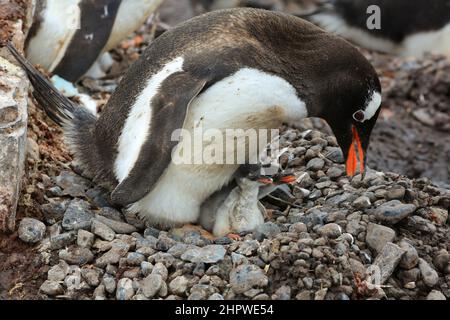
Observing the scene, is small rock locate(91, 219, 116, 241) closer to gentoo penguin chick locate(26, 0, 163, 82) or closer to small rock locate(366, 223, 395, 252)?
small rock locate(366, 223, 395, 252)

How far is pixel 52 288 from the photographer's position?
10.6 ft

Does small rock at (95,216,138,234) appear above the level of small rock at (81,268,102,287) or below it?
below

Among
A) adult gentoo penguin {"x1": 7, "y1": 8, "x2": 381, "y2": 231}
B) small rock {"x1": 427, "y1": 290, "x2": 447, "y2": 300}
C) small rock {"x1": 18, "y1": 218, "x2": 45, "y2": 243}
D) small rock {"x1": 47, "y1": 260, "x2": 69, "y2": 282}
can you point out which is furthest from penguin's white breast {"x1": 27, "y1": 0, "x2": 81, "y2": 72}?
small rock {"x1": 427, "y1": 290, "x2": 447, "y2": 300}

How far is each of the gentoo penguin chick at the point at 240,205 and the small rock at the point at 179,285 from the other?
1.84ft

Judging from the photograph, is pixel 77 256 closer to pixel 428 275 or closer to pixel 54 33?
pixel 428 275

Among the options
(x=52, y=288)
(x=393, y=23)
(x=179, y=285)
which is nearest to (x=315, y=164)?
(x=179, y=285)

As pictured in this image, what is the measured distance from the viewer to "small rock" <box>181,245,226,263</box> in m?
3.29

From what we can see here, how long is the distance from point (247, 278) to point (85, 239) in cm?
71

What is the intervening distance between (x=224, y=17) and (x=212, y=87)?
37cm

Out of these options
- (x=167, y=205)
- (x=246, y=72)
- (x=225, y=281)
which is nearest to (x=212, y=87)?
(x=246, y=72)

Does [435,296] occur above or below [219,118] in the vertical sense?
below

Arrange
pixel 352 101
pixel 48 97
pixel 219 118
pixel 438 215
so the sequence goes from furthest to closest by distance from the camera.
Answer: pixel 48 97 < pixel 438 215 < pixel 352 101 < pixel 219 118

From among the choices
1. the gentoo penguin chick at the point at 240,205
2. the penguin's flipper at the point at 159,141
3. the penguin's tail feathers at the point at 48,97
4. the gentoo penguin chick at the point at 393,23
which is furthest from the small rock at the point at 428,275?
the gentoo penguin chick at the point at 393,23

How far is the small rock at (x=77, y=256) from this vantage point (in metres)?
3.37
